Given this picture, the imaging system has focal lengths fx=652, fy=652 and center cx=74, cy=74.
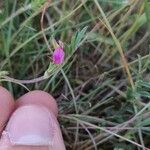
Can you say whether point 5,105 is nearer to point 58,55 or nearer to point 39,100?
point 39,100

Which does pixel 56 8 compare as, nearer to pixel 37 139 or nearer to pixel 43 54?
pixel 43 54

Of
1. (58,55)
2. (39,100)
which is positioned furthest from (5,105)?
(58,55)

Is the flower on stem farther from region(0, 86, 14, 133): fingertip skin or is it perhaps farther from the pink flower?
region(0, 86, 14, 133): fingertip skin

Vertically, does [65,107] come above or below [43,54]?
below

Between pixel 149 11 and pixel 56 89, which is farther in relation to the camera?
pixel 56 89

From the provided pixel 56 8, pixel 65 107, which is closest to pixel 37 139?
pixel 65 107

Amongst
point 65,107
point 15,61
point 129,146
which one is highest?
point 15,61
